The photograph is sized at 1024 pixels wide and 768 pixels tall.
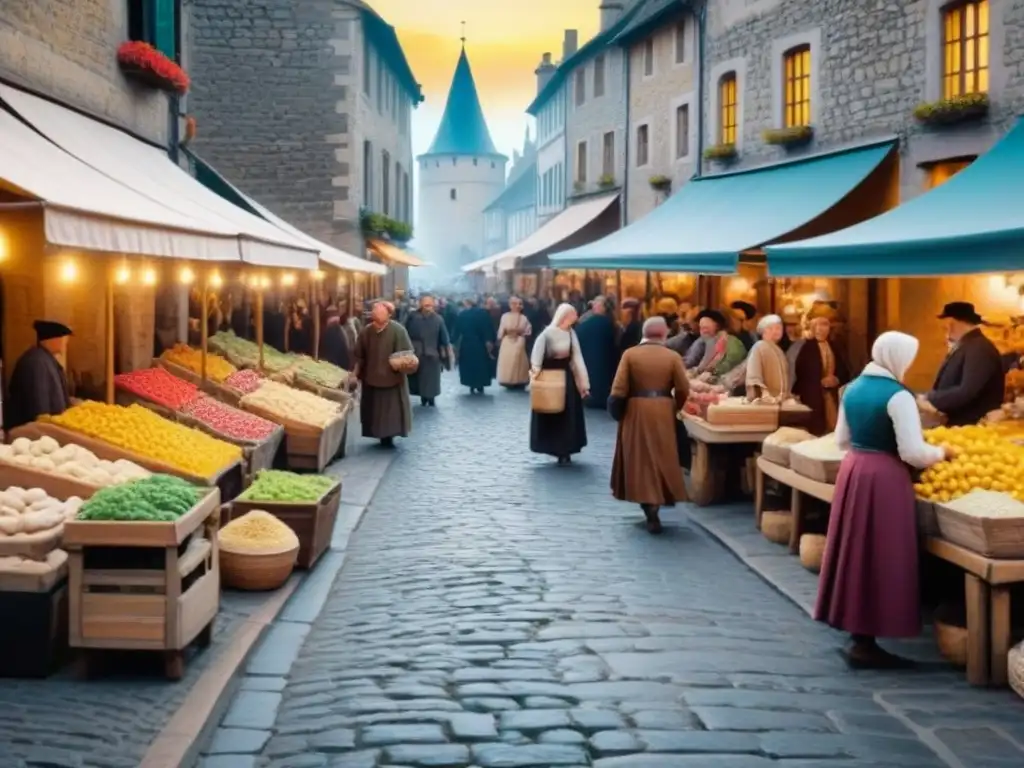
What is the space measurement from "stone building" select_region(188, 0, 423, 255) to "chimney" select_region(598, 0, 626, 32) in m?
10.9

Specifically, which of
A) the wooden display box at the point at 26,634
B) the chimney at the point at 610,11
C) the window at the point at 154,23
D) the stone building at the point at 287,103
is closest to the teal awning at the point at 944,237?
the wooden display box at the point at 26,634

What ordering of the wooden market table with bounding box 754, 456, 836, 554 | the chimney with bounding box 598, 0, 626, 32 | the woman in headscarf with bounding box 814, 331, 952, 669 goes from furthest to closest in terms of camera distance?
1. the chimney with bounding box 598, 0, 626, 32
2. the wooden market table with bounding box 754, 456, 836, 554
3. the woman in headscarf with bounding box 814, 331, 952, 669

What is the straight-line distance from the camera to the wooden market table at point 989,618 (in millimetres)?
6766

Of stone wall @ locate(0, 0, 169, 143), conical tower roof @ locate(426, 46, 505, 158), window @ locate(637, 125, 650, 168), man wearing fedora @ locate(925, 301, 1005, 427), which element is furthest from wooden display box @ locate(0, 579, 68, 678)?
conical tower roof @ locate(426, 46, 505, 158)

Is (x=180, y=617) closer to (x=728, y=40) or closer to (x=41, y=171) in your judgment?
(x=41, y=171)

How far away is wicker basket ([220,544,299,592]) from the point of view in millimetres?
A: 8531

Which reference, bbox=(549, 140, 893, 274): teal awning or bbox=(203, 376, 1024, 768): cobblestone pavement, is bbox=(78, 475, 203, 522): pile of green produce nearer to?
bbox=(203, 376, 1024, 768): cobblestone pavement

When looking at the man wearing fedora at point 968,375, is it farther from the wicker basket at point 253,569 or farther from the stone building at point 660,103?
the stone building at point 660,103

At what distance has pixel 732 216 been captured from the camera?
719 inches

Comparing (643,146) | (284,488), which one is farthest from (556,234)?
(284,488)

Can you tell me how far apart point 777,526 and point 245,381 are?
692cm

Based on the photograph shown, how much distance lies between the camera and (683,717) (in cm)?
613

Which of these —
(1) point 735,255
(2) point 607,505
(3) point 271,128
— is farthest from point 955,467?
(3) point 271,128

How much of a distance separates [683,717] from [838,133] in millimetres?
13437
